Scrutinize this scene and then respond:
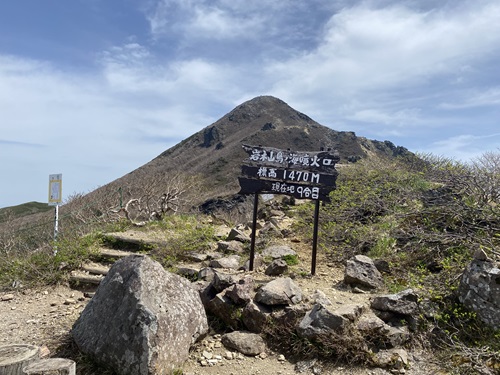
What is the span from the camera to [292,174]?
6.50 metres

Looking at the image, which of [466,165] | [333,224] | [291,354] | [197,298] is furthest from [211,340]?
[466,165]

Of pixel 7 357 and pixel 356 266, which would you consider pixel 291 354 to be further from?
Result: pixel 7 357

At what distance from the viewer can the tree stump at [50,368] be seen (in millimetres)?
3094

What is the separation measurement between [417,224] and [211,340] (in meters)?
4.59

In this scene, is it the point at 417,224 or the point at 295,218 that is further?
the point at 295,218

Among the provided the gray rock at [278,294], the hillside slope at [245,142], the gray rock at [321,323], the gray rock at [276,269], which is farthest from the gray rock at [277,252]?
the hillside slope at [245,142]

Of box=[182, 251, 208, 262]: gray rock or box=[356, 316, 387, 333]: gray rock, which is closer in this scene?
box=[356, 316, 387, 333]: gray rock

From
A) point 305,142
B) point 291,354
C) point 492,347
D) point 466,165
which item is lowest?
point 291,354

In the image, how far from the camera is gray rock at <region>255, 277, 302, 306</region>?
4750 millimetres

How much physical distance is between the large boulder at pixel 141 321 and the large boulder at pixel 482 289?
3.31 m

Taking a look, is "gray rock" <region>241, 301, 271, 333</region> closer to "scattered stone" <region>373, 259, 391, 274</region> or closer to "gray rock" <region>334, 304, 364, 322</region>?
"gray rock" <region>334, 304, 364, 322</region>

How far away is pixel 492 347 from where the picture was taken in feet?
13.1

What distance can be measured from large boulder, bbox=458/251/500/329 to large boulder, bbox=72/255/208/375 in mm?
3305

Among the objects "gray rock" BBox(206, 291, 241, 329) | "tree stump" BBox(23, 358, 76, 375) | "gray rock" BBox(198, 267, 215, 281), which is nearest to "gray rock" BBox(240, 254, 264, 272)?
"gray rock" BBox(198, 267, 215, 281)
